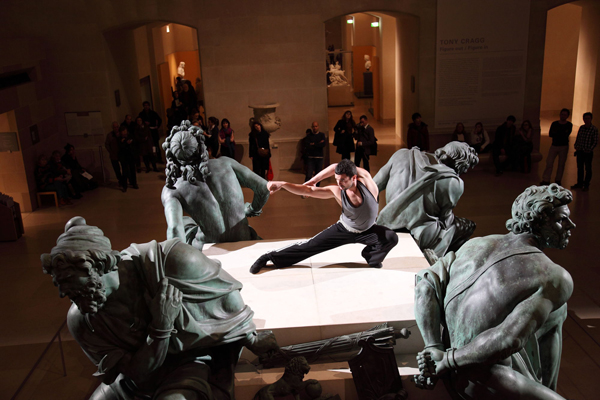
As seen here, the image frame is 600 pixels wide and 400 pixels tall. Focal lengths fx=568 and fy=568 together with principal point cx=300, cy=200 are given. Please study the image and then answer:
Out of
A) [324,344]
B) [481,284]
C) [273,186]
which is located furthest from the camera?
[273,186]

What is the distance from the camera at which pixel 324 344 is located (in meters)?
4.18

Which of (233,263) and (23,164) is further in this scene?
(23,164)

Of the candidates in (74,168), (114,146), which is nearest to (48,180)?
(74,168)

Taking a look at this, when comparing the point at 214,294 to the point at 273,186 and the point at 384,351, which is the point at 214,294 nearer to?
the point at 384,351

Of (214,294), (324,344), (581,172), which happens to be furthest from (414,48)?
(214,294)

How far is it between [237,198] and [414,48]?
9.20 meters

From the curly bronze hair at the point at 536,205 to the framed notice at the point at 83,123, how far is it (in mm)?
11562

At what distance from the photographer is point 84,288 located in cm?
267

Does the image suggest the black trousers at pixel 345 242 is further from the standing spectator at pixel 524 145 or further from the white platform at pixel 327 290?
the standing spectator at pixel 524 145

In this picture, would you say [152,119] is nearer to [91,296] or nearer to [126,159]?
[126,159]

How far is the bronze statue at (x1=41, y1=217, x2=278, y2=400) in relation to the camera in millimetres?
2693

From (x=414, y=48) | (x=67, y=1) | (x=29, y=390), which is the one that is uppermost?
(x=67, y=1)

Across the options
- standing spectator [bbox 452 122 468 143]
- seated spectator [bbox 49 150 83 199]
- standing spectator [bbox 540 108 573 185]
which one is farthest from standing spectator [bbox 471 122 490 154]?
seated spectator [bbox 49 150 83 199]

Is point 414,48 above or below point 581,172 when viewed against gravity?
above
